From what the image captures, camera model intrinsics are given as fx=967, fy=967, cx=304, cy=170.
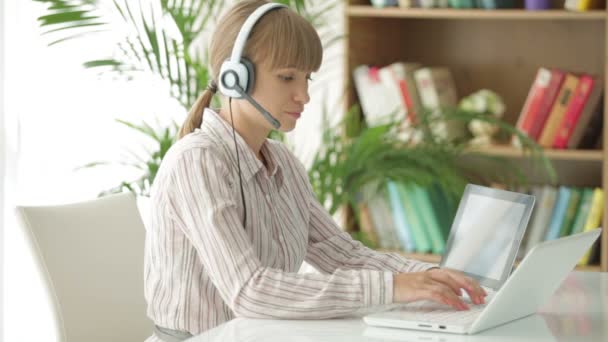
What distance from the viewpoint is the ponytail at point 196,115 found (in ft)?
5.68

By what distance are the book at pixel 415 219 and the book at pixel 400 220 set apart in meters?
0.01

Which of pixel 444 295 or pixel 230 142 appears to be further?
pixel 230 142

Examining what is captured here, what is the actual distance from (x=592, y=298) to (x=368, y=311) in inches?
15.5

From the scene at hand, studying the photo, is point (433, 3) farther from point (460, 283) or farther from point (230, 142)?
point (460, 283)

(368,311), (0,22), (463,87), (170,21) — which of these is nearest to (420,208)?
(463,87)

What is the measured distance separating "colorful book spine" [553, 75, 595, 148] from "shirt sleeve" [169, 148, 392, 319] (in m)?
1.76

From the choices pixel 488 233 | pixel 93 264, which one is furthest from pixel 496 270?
pixel 93 264

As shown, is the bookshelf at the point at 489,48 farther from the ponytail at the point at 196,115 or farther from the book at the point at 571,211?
the ponytail at the point at 196,115

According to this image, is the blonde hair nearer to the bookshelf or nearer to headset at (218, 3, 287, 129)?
headset at (218, 3, 287, 129)

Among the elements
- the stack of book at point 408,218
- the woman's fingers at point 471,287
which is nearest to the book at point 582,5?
the stack of book at point 408,218

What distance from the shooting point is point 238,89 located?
1.57m

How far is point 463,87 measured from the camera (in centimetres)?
345

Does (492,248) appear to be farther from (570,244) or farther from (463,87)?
(463,87)

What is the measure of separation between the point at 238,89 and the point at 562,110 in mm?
1726
